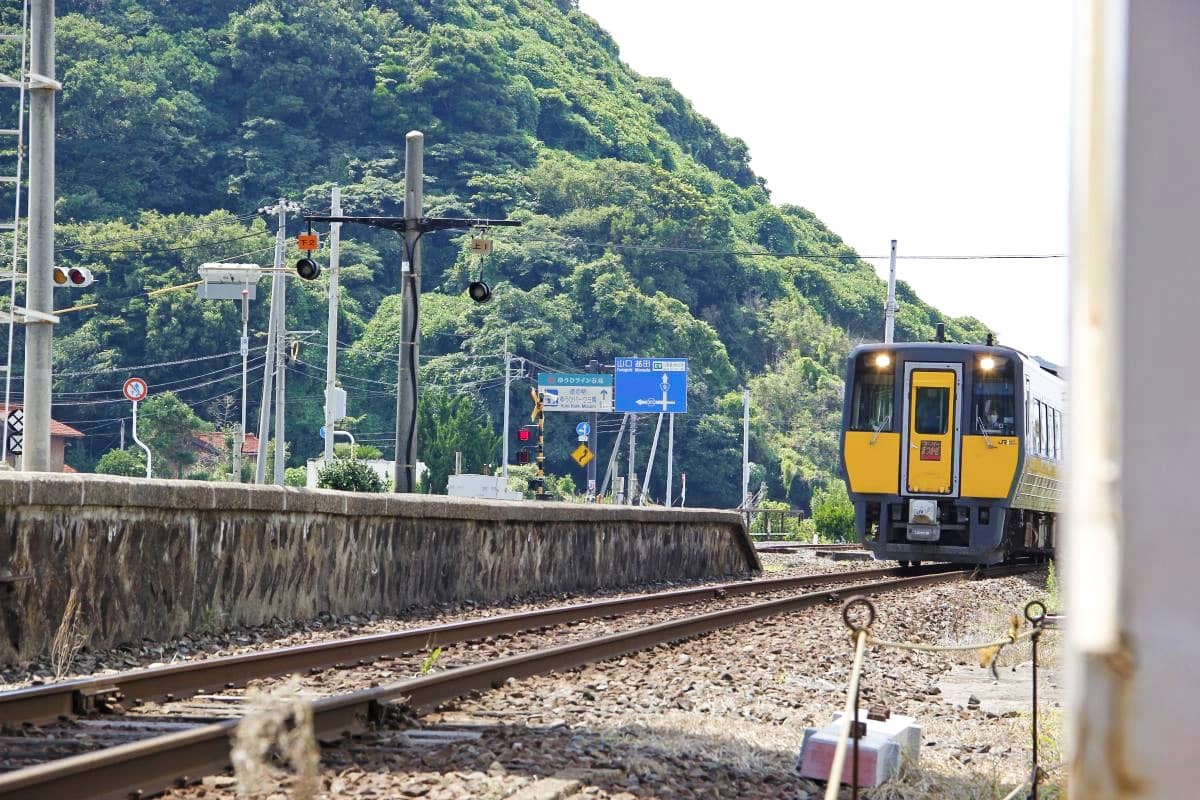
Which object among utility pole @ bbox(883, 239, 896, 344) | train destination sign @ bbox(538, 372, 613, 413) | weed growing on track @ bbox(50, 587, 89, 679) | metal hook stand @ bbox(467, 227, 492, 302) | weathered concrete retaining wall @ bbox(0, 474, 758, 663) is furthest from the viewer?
train destination sign @ bbox(538, 372, 613, 413)

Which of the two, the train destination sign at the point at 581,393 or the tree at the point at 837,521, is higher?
the train destination sign at the point at 581,393

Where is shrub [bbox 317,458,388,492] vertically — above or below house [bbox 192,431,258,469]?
above

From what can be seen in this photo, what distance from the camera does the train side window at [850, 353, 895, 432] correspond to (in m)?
20.5

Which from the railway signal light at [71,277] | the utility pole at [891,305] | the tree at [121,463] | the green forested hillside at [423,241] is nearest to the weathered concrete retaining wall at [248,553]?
the railway signal light at [71,277]

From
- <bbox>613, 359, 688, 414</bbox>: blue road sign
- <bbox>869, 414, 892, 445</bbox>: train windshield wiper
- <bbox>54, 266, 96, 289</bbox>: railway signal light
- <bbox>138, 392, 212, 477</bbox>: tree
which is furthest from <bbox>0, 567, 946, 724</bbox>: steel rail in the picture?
<bbox>138, 392, 212, 477</bbox>: tree

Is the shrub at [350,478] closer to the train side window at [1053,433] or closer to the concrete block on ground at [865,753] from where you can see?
the train side window at [1053,433]

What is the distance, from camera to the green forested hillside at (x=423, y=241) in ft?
275

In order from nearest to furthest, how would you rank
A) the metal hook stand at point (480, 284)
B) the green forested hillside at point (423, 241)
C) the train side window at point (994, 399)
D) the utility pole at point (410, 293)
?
1. the utility pole at point (410, 293)
2. the train side window at point (994, 399)
3. the metal hook stand at point (480, 284)
4. the green forested hillside at point (423, 241)

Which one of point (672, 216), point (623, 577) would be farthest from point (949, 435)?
point (672, 216)

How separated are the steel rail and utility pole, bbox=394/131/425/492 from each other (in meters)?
6.77

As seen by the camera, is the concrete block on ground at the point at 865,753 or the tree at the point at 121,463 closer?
the concrete block on ground at the point at 865,753

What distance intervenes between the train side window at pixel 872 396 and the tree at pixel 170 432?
191ft

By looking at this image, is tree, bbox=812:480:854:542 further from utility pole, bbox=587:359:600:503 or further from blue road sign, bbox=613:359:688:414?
blue road sign, bbox=613:359:688:414

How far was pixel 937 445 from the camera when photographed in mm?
20594
